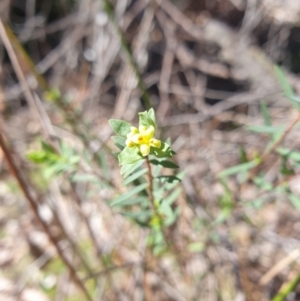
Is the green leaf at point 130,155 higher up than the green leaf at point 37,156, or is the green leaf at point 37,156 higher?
the green leaf at point 130,155

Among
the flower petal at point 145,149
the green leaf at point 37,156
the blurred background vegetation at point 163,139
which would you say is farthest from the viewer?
the blurred background vegetation at point 163,139

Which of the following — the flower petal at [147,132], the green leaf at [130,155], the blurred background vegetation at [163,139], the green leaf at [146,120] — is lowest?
the blurred background vegetation at [163,139]

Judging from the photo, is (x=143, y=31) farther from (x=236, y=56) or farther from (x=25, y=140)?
(x=25, y=140)

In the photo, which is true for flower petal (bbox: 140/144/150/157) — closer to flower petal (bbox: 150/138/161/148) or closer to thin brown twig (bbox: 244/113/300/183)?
flower petal (bbox: 150/138/161/148)

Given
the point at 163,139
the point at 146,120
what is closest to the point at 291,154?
the point at 163,139

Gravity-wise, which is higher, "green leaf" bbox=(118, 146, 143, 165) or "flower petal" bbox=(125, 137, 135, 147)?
"flower petal" bbox=(125, 137, 135, 147)

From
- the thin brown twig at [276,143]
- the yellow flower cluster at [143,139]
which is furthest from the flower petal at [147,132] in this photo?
the thin brown twig at [276,143]

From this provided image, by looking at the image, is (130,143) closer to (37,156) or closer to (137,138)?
(137,138)

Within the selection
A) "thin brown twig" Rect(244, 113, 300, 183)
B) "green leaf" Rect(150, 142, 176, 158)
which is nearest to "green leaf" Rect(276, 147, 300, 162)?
"thin brown twig" Rect(244, 113, 300, 183)

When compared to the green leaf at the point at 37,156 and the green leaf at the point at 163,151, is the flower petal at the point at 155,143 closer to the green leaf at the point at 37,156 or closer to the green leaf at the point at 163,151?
the green leaf at the point at 163,151
